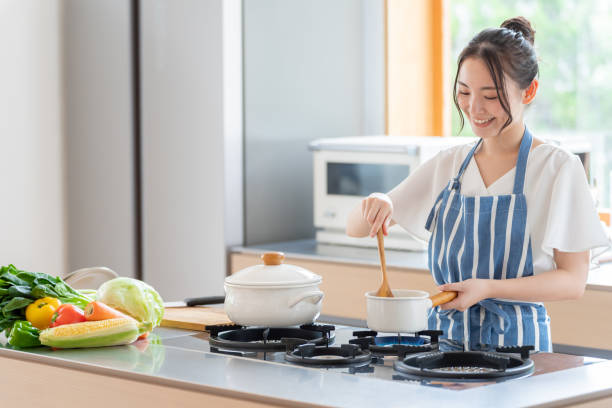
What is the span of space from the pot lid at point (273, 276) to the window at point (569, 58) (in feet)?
6.72

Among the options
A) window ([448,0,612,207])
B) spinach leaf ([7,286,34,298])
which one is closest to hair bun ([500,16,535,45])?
spinach leaf ([7,286,34,298])

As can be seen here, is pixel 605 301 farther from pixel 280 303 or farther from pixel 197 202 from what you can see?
pixel 197 202

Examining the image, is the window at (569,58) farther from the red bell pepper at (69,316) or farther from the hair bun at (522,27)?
the red bell pepper at (69,316)

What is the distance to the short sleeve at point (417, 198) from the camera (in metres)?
1.96

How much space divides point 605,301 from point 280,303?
1.13m

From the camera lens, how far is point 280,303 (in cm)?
154

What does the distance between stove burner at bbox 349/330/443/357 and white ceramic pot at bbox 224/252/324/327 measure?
93mm

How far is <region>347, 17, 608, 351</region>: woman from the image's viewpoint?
1.70 metres

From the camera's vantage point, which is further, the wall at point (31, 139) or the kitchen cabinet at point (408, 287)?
the wall at point (31, 139)

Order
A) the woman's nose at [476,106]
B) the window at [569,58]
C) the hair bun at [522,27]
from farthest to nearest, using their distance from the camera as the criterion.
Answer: the window at [569,58]
the hair bun at [522,27]
the woman's nose at [476,106]

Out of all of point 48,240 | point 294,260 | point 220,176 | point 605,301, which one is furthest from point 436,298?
point 48,240

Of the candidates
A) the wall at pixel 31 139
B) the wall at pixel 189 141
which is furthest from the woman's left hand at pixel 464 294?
Result: the wall at pixel 31 139

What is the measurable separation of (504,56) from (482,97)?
0.29 ft

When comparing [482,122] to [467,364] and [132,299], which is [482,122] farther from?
[132,299]
